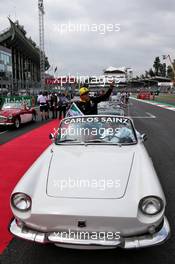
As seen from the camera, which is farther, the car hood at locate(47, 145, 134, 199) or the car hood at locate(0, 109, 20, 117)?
the car hood at locate(0, 109, 20, 117)

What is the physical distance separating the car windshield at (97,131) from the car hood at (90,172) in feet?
0.94

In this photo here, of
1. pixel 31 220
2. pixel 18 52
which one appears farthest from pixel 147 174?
pixel 18 52

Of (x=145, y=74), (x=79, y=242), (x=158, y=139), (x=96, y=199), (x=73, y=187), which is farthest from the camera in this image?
(x=145, y=74)

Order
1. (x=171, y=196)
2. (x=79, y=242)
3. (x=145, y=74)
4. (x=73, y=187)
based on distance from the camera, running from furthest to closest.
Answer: (x=145, y=74)
(x=171, y=196)
(x=73, y=187)
(x=79, y=242)

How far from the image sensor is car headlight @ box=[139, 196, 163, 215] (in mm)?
3072

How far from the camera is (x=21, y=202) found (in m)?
3.29

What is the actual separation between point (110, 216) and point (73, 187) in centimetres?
58

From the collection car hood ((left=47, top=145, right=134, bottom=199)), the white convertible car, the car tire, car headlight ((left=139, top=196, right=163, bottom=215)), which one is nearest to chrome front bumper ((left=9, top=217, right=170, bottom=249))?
the white convertible car

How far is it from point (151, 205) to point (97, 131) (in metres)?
1.88

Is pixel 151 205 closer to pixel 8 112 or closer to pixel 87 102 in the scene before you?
pixel 87 102

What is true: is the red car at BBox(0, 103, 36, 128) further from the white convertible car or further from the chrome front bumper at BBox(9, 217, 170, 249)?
the chrome front bumper at BBox(9, 217, 170, 249)

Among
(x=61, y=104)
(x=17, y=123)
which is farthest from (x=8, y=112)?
(x=61, y=104)

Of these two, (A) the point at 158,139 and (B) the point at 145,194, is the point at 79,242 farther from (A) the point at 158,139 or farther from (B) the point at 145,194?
(A) the point at 158,139

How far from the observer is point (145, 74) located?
194 metres
